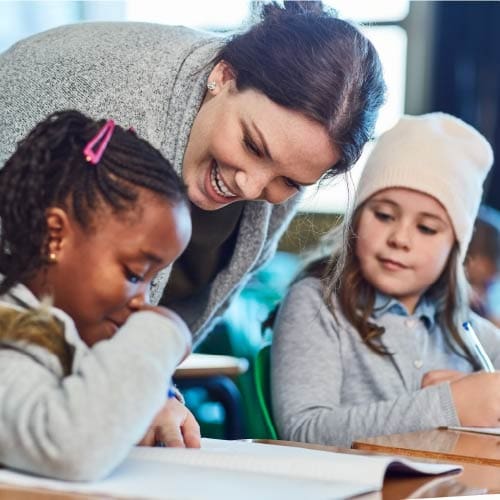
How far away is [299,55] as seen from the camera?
87 cm

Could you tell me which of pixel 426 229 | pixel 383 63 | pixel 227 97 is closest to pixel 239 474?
pixel 227 97

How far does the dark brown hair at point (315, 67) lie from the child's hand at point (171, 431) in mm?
271

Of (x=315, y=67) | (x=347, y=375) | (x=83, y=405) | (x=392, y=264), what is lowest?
(x=347, y=375)

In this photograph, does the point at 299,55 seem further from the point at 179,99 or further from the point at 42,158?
the point at 42,158

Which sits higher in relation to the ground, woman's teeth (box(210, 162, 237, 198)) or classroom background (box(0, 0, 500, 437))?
woman's teeth (box(210, 162, 237, 198))

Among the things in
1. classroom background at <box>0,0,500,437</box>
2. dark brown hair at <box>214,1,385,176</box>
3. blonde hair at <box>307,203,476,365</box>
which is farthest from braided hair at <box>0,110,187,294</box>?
blonde hair at <box>307,203,476,365</box>

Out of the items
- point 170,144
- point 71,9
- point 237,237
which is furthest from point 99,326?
point 71,9

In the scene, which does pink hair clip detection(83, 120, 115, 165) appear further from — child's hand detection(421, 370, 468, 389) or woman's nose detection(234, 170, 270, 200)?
child's hand detection(421, 370, 468, 389)

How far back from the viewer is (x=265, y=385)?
Answer: 53.5 inches

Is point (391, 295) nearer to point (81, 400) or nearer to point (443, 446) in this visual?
point (443, 446)

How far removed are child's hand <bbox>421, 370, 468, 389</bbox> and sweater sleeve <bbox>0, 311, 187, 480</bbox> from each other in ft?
2.59

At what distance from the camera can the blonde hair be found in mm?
1382

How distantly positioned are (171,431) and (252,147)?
24 centimetres

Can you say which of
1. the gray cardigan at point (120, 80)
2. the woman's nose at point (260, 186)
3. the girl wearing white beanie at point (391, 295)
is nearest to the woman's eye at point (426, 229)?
the girl wearing white beanie at point (391, 295)
